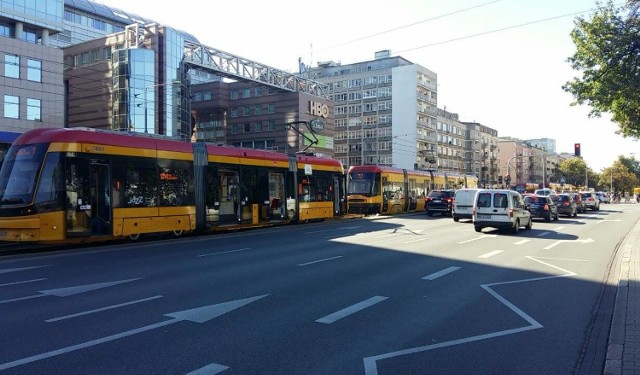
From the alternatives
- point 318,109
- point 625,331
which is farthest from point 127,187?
point 318,109

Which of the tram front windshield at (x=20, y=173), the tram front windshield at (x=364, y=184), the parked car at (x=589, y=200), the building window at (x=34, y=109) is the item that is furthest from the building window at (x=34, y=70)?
the parked car at (x=589, y=200)

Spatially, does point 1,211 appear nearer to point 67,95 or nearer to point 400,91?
point 67,95

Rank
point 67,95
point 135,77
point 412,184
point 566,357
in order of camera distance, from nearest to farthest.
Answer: point 566,357, point 412,184, point 135,77, point 67,95

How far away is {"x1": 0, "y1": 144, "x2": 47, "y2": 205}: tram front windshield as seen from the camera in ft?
45.8

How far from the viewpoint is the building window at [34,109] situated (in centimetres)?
4731

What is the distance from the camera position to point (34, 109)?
47.7 m

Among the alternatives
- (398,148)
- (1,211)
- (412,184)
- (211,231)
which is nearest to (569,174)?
(398,148)

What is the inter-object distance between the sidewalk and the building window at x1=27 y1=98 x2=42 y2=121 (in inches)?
2008

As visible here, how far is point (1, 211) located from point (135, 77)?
129 ft

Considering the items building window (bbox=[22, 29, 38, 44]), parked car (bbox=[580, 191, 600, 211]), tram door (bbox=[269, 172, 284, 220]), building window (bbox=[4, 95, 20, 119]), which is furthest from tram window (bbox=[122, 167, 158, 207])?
building window (bbox=[22, 29, 38, 44])

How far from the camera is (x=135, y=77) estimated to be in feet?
165

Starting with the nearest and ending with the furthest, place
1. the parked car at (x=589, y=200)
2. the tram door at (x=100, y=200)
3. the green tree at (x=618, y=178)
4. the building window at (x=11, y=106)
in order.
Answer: the tram door at (x=100, y=200)
the parked car at (x=589, y=200)
the building window at (x=11, y=106)
the green tree at (x=618, y=178)

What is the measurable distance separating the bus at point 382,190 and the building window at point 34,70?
110 feet

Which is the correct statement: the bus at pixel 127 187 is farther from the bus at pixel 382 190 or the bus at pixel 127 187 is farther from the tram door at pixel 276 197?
the bus at pixel 382 190
